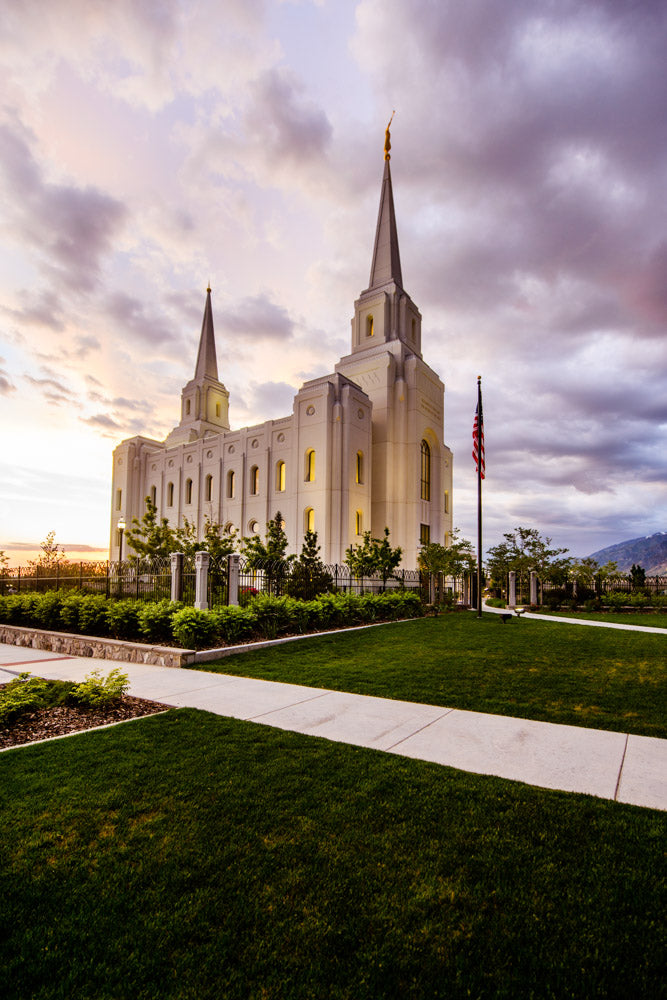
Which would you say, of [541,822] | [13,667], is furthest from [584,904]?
[13,667]

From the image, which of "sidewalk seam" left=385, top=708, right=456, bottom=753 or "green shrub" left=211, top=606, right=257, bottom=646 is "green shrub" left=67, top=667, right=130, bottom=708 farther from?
"green shrub" left=211, top=606, right=257, bottom=646

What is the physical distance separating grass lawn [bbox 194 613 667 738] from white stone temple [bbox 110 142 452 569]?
2318 centimetres

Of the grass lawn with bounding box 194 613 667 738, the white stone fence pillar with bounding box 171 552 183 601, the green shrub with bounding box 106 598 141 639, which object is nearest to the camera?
the grass lawn with bounding box 194 613 667 738

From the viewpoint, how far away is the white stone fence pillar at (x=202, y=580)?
468 inches

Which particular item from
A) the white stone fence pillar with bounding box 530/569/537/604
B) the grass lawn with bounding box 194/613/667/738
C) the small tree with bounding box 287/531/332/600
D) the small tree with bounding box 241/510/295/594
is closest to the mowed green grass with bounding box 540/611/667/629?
the white stone fence pillar with bounding box 530/569/537/604

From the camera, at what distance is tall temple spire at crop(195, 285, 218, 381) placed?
56.8 metres

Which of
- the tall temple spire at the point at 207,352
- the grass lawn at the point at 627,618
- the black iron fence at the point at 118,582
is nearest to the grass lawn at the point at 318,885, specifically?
the black iron fence at the point at 118,582

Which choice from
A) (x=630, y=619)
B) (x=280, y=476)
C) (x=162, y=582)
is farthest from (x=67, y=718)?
(x=280, y=476)

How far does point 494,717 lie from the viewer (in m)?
5.68

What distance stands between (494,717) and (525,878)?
10.3 feet

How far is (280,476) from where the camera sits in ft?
135

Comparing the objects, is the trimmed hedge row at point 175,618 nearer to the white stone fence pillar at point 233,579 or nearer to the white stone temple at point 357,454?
the white stone fence pillar at point 233,579

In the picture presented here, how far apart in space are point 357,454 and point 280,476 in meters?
7.70

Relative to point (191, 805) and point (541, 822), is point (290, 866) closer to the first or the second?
point (191, 805)
